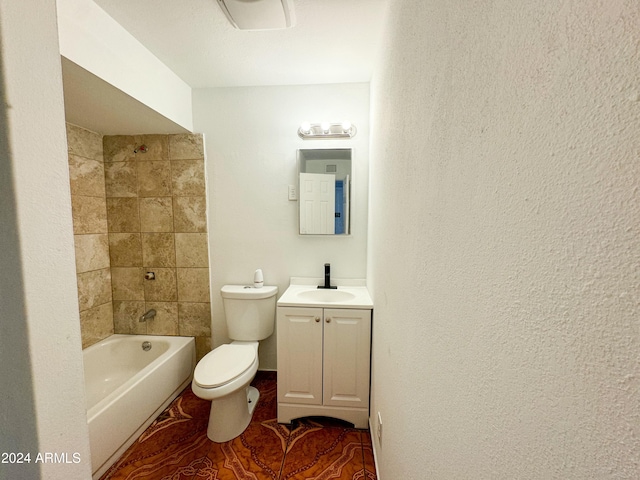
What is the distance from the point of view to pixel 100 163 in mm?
1934

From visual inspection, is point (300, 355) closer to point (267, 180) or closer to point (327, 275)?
point (327, 275)

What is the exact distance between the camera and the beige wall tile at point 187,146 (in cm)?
193

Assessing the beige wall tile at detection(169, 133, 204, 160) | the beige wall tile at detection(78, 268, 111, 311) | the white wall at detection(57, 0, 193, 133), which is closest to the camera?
the white wall at detection(57, 0, 193, 133)

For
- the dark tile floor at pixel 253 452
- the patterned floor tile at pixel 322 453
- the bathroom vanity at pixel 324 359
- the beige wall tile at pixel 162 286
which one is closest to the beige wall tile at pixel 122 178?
the beige wall tile at pixel 162 286

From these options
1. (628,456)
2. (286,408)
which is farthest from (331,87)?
(286,408)

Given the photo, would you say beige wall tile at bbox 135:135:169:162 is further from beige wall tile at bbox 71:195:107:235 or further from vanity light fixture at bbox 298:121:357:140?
vanity light fixture at bbox 298:121:357:140

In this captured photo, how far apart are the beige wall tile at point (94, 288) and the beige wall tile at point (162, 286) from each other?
0.95 feet

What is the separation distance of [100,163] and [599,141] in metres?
2.63

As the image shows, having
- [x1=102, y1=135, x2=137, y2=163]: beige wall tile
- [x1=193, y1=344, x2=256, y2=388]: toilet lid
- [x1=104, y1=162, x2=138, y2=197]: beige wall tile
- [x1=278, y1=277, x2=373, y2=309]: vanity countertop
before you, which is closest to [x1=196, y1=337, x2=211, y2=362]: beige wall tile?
[x1=193, y1=344, x2=256, y2=388]: toilet lid

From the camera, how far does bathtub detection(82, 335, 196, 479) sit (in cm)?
128

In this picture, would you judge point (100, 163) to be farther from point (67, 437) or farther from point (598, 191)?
point (598, 191)

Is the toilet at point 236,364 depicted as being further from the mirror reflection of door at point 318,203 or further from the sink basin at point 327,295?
the mirror reflection of door at point 318,203

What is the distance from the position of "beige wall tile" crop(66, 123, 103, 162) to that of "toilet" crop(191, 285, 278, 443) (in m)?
1.38

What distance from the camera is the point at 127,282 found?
6.64 feet
